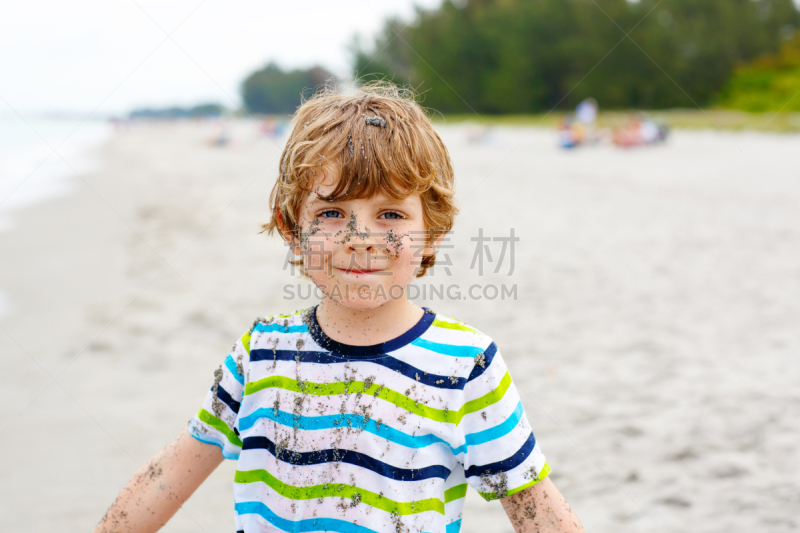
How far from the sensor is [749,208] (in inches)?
328

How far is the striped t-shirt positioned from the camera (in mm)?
1258

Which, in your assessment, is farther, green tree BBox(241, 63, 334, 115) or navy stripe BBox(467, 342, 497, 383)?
green tree BBox(241, 63, 334, 115)

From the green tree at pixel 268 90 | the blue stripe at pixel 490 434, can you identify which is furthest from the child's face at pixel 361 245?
the green tree at pixel 268 90

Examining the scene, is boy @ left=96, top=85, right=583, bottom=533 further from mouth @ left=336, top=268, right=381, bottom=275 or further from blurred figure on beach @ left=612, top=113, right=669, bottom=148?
blurred figure on beach @ left=612, top=113, right=669, bottom=148

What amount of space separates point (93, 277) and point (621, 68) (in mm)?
34233

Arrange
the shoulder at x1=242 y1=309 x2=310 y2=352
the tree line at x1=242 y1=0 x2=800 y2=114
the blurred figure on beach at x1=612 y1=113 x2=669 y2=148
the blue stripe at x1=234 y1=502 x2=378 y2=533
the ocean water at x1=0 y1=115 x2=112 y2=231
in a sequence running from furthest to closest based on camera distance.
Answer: the tree line at x1=242 y1=0 x2=800 y2=114 < the blurred figure on beach at x1=612 y1=113 x2=669 y2=148 < the ocean water at x1=0 y1=115 x2=112 y2=231 < the shoulder at x1=242 y1=309 x2=310 y2=352 < the blue stripe at x1=234 y1=502 x2=378 y2=533

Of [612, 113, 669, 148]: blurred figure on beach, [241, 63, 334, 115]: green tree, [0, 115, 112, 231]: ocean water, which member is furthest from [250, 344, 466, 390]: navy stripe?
[241, 63, 334, 115]: green tree

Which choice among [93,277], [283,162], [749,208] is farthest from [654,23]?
[283,162]

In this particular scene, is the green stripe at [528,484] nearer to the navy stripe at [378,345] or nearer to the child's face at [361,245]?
the navy stripe at [378,345]

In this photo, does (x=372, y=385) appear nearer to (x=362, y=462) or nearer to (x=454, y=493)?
(x=362, y=462)

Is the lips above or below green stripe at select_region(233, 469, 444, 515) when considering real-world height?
above

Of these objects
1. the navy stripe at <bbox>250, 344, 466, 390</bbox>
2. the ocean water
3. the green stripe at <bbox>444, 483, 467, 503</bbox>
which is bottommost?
the green stripe at <bbox>444, 483, 467, 503</bbox>

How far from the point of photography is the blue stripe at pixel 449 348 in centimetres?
130

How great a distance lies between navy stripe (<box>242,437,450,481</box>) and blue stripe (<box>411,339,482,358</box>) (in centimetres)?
24
